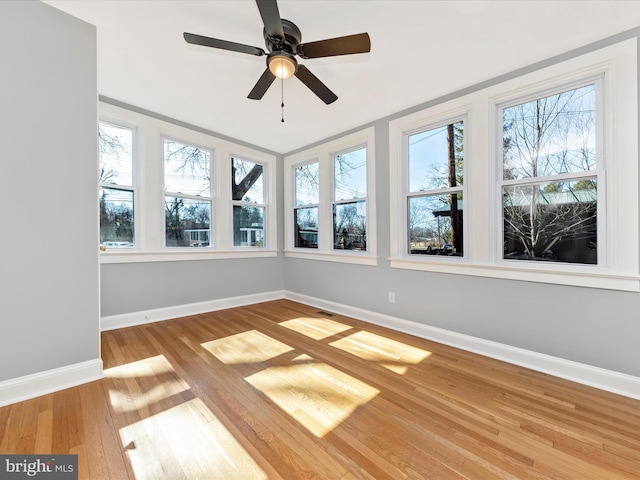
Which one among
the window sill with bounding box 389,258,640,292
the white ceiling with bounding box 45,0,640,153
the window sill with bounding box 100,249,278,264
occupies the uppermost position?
the white ceiling with bounding box 45,0,640,153

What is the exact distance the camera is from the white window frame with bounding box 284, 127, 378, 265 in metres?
3.65

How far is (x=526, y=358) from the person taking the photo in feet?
7.87

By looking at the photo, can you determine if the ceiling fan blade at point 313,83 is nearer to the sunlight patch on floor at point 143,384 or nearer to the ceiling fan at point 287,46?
the ceiling fan at point 287,46

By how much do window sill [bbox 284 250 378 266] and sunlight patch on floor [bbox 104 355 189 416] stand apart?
248 cm

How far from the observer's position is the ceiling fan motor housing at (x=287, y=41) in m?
1.87

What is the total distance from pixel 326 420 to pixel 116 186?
11.6ft

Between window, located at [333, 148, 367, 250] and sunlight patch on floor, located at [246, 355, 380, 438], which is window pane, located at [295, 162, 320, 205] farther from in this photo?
sunlight patch on floor, located at [246, 355, 380, 438]

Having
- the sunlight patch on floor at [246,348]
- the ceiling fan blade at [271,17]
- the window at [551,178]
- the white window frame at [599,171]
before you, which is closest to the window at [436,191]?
the white window frame at [599,171]

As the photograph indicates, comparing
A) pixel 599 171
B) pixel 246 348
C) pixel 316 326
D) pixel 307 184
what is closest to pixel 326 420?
pixel 246 348

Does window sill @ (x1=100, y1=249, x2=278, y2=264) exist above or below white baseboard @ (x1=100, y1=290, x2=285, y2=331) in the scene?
above

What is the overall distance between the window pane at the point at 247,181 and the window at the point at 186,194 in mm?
422

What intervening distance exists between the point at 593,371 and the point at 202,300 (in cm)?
436

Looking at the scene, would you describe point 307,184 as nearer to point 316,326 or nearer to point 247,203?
point 247,203

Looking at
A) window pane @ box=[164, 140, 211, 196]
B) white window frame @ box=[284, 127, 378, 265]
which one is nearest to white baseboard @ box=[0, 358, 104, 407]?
window pane @ box=[164, 140, 211, 196]
